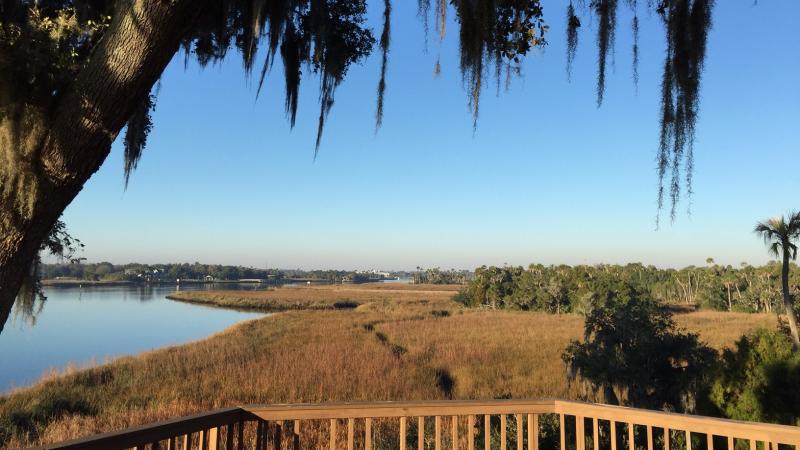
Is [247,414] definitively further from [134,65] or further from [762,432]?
[762,432]

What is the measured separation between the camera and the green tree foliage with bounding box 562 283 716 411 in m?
8.34

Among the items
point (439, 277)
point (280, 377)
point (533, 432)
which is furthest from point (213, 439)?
point (439, 277)

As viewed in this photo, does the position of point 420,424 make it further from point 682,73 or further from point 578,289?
point 578,289

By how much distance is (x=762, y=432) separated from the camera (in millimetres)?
2006

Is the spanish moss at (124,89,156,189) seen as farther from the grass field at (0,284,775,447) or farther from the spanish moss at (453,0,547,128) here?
the grass field at (0,284,775,447)

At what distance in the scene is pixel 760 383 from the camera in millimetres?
5012

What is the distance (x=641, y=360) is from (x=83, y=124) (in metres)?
9.49

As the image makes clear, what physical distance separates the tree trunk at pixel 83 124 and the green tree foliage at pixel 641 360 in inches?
345

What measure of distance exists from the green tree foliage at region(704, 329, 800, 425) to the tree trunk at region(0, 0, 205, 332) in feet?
20.0

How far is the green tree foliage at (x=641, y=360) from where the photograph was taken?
834 centimetres

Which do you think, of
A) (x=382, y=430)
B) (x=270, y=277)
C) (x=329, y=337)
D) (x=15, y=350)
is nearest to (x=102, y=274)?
(x=270, y=277)

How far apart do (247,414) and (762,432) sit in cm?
224

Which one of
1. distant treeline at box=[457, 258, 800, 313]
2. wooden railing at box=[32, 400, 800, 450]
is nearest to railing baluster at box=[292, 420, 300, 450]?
wooden railing at box=[32, 400, 800, 450]

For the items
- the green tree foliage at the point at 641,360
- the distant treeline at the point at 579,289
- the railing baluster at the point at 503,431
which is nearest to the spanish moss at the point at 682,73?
the railing baluster at the point at 503,431
